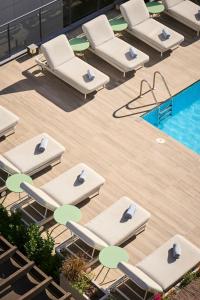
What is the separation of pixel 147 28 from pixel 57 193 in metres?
7.41

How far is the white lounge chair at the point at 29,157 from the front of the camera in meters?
17.5

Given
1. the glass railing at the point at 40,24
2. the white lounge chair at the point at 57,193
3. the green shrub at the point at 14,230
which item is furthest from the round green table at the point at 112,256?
the glass railing at the point at 40,24

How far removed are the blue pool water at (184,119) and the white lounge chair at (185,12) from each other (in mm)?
2658

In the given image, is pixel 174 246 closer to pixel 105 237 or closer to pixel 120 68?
pixel 105 237

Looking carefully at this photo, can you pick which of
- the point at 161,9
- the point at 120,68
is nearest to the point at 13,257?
the point at 120,68

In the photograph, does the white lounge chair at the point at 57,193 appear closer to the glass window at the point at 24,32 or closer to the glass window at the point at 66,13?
the glass window at the point at 24,32

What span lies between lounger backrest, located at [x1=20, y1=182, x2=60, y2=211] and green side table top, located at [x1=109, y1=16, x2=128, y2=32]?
24.2ft

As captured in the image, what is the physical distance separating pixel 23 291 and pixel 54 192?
2.91 m

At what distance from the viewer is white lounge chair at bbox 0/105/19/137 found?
61.1 ft

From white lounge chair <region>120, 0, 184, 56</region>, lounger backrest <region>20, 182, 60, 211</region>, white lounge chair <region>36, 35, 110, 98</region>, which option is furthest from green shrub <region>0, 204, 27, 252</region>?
white lounge chair <region>120, 0, 184, 56</region>

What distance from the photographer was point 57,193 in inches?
671

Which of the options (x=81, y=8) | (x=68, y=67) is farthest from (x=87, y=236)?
(x=81, y=8)

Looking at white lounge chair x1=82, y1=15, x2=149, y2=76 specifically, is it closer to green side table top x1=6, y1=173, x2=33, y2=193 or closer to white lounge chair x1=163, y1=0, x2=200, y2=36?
white lounge chair x1=163, y1=0, x2=200, y2=36

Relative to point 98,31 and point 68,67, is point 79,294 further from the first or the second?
point 98,31
